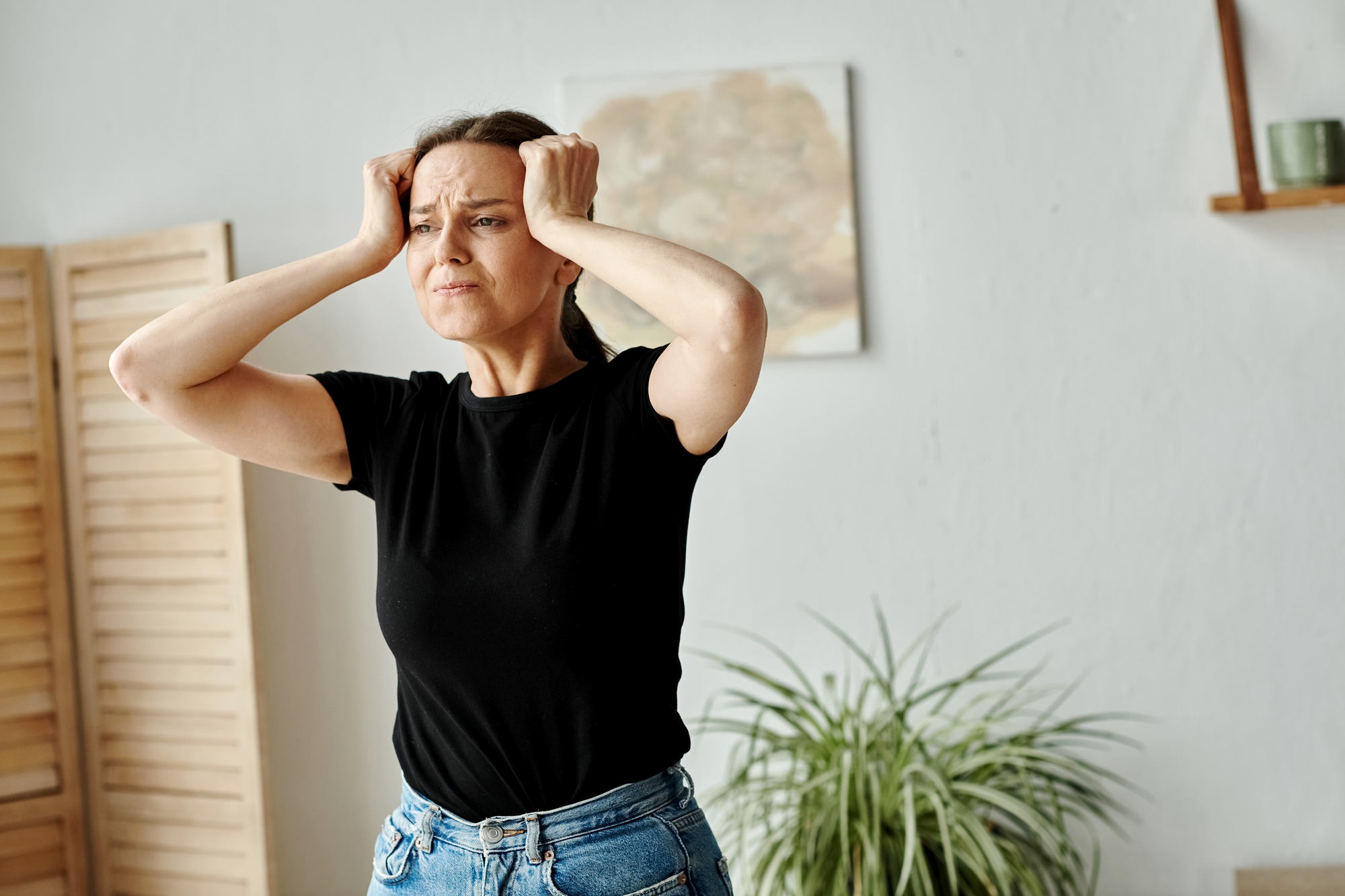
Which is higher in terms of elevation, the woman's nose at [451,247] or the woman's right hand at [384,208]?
the woman's right hand at [384,208]

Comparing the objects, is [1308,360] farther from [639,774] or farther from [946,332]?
[639,774]

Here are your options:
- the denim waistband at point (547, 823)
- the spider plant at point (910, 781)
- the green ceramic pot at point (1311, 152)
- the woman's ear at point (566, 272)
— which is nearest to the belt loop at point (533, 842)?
the denim waistband at point (547, 823)

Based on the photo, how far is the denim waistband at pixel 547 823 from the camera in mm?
1168

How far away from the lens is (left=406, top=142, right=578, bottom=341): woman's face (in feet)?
4.10

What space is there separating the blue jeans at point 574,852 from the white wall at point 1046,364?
6.01 feet

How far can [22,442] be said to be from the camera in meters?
3.02

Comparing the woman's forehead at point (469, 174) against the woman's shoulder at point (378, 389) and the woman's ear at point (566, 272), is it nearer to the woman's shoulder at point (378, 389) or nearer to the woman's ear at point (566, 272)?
the woman's ear at point (566, 272)

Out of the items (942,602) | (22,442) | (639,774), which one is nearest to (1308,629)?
(942,602)

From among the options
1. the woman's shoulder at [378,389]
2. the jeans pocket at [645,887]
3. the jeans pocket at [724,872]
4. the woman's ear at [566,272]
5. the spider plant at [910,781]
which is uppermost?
the woman's ear at [566,272]

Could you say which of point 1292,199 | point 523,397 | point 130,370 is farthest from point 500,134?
point 1292,199

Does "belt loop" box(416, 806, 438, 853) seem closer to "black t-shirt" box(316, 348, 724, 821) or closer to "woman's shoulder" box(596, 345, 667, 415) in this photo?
"black t-shirt" box(316, 348, 724, 821)

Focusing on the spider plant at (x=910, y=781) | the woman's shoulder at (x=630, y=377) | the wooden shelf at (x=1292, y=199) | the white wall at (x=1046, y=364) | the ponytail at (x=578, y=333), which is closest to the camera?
the woman's shoulder at (x=630, y=377)

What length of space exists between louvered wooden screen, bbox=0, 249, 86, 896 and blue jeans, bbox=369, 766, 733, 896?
2.27m

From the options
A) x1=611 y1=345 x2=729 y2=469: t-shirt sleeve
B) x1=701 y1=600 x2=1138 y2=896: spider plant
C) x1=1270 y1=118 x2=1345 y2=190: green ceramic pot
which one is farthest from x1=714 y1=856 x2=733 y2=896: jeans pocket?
x1=1270 y1=118 x2=1345 y2=190: green ceramic pot
